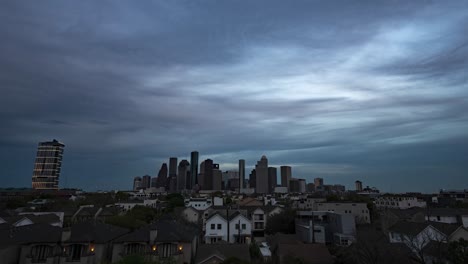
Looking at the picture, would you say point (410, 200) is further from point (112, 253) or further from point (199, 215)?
point (112, 253)

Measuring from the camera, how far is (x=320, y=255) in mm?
35500

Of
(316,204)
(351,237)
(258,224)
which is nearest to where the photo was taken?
(351,237)

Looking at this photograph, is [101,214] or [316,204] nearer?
[101,214]

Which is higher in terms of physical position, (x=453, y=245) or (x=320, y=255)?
(x=453, y=245)

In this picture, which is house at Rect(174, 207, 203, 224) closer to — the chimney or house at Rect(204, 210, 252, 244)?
house at Rect(204, 210, 252, 244)

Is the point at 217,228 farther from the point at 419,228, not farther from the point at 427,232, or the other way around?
the point at 427,232

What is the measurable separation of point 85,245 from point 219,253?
14.7 metres

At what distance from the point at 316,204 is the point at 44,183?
193 meters

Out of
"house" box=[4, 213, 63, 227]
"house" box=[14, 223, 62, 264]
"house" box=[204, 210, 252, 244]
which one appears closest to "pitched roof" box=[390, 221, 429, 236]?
"house" box=[204, 210, 252, 244]

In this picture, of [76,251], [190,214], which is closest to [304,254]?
[76,251]

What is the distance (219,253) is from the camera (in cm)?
3247

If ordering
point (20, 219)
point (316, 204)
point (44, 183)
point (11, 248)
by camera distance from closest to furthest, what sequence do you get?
point (11, 248)
point (20, 219)
point (316, 204)
point (44, 183)

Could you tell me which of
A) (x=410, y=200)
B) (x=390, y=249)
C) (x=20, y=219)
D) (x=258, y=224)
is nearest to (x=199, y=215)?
(x=258, y=224)

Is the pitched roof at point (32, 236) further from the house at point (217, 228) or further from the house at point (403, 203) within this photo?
the house at point (403, 203)
